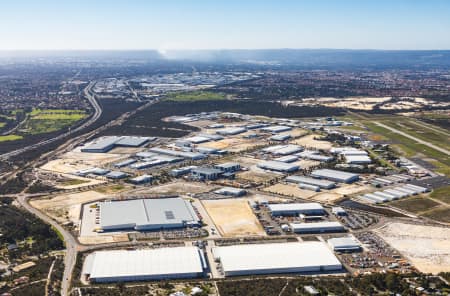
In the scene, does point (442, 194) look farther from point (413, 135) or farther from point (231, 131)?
point (231, 131)

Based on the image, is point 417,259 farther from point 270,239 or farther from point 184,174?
point 184,174

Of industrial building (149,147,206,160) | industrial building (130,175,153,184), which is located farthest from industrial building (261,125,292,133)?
industrial building (130,175,153,184)

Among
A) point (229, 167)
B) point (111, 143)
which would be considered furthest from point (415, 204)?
point (111, 143)

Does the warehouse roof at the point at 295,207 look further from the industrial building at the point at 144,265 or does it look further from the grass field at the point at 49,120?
the grass field at the point at 49,120

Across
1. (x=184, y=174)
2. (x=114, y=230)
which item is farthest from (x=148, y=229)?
(x=184, y=174)

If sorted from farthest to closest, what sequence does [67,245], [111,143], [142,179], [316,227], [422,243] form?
[111,143] → [142,179] → [316,227] → [422,243] → [67,245]

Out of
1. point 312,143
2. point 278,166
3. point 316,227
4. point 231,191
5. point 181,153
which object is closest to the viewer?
point 316,227

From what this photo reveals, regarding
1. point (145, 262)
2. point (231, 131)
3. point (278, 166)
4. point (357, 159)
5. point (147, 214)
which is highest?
point (145, 262)
